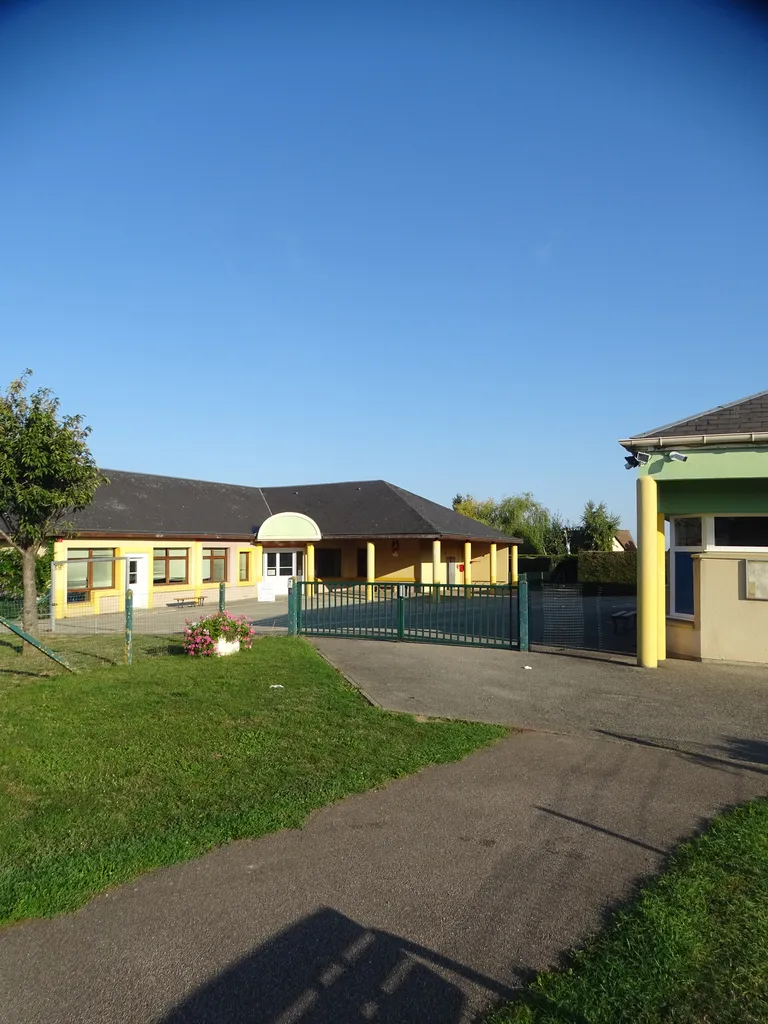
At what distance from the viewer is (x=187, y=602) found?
27.9 meters

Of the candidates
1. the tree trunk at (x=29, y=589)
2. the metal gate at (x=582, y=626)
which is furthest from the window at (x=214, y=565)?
the tree trunk at (x=29, y=589)

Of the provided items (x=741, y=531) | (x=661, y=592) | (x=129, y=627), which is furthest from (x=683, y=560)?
(x=129, y=627)

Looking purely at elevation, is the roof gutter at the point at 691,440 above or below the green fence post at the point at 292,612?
above

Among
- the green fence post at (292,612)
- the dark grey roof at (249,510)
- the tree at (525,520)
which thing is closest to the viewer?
the green fence post at (292,612)

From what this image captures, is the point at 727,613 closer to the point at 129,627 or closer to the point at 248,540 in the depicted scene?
the point at 129,627

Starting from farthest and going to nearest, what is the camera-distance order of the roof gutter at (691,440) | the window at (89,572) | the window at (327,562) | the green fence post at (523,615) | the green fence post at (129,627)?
the window at (327,562), the window at (89,572), the green fence post at (523,615), the green fence post at (129,627), the roof gutter at (691,440)

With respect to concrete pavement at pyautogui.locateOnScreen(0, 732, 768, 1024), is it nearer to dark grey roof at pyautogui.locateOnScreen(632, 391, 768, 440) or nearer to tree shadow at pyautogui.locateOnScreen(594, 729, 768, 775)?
tree shadow at pyautogui.locateOnScreen(594, 729, 768, 775)

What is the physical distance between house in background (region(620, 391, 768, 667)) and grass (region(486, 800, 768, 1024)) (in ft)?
25.9

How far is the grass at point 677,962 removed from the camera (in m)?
Result: 3.02

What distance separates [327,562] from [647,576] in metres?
25.4

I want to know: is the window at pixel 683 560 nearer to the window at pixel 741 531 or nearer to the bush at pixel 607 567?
the window at pixel 741 531

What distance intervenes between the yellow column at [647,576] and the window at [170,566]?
70.5ft

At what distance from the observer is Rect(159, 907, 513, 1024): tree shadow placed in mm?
3070

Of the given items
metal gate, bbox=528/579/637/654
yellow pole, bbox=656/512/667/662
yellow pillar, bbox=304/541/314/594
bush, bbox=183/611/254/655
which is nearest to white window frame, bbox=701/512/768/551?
yellow pole, bbox=656/512/667/662
